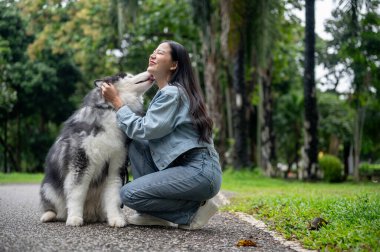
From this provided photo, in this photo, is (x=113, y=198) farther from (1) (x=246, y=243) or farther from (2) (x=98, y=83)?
(1) (x=246, y=243)

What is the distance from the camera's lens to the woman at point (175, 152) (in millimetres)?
4172

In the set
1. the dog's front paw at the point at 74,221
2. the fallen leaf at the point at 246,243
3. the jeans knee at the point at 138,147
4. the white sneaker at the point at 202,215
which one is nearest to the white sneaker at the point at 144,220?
the white sneaker at the point at 202,215

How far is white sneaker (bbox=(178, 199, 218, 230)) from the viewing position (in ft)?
14.5

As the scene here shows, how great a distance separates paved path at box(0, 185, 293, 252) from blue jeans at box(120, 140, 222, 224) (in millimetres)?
197

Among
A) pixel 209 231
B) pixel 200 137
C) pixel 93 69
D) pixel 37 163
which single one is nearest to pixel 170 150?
pixel 200 137

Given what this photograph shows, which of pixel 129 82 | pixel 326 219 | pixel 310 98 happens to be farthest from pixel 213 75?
pixel 326 219

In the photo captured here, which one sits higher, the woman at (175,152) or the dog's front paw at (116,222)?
the woman at (175,152)

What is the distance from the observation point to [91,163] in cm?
436

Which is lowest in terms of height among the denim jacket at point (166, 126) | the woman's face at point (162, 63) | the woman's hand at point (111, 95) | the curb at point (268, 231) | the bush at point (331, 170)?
the bush at point (331, 170)

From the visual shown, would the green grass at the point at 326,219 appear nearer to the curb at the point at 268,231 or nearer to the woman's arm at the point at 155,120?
the curb at the point at 268,231

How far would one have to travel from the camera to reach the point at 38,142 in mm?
26766

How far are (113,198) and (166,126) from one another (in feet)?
2.95

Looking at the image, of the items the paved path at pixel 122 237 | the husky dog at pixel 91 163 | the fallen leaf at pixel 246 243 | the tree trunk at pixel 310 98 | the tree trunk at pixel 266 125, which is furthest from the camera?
the tree trunk at pixel 266 125

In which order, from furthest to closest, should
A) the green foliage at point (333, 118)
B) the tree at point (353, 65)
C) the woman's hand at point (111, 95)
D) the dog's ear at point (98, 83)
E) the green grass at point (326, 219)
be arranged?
1. the green foliage at point (333, 118)
2. the tree at point (353, 65)
3. the dog's ear at point (98, 83)
4. the woman's hand at point (111, 95)
5. the green grass at point (326, 219)
